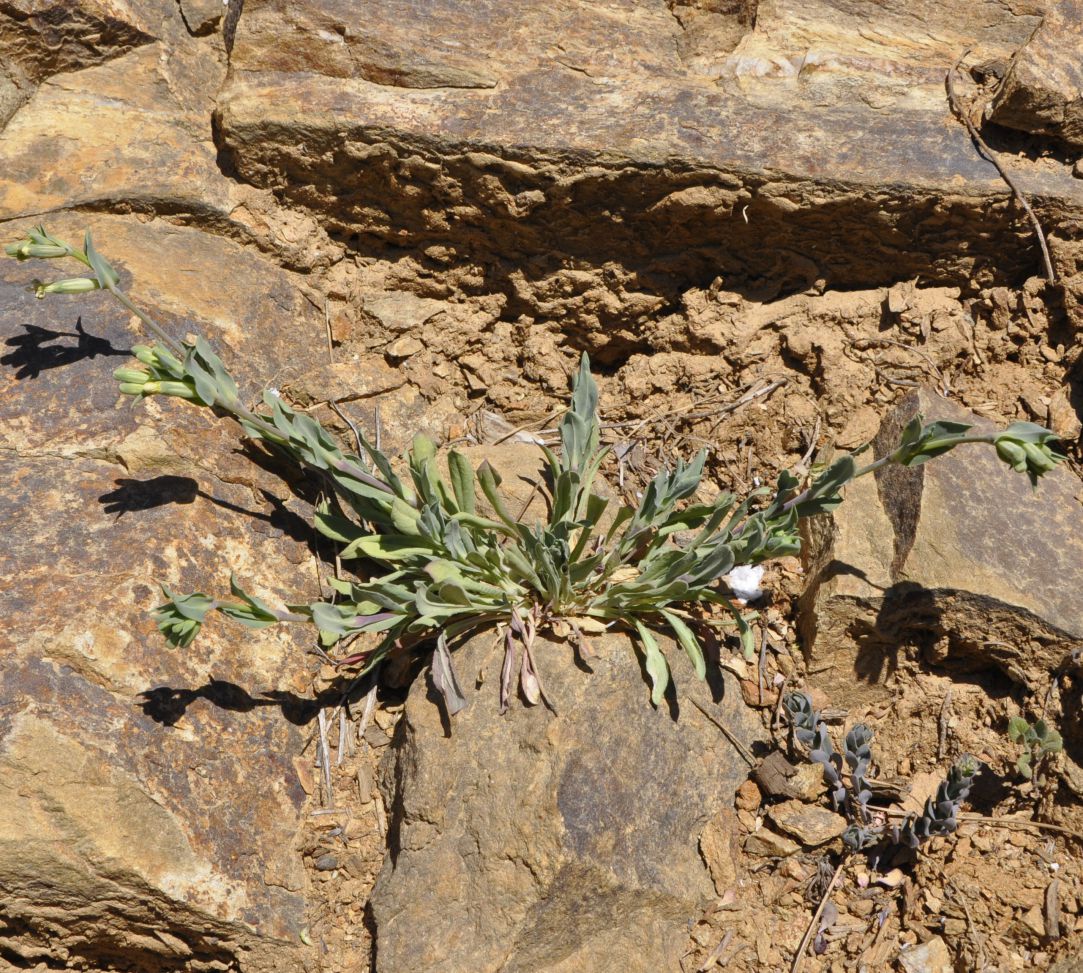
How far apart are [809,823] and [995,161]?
6.76 ft

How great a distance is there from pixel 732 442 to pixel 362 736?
1484 millimetres

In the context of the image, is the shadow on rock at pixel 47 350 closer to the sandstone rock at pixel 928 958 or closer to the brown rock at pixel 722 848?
the brown rock at pixel 722 848

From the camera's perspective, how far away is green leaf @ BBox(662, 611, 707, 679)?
2.58 m

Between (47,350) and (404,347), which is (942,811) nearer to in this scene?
(404,347)

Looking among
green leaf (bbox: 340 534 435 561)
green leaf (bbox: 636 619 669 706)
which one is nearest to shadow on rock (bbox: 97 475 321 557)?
green leaf (bbox: 340 534 435 561)

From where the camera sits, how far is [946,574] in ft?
8.93

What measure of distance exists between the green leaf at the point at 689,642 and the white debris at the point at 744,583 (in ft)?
1.20

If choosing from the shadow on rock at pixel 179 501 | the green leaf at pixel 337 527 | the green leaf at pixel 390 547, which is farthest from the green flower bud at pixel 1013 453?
the shadow on rock at pixel 179 501

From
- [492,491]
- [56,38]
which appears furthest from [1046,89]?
[56,38]

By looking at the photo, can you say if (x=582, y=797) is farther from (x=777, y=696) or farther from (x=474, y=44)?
(x=474, y=44)

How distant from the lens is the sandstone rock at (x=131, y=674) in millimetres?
2330

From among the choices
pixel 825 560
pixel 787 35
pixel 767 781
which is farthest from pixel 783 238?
pixel 767 781

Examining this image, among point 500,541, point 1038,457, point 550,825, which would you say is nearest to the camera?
point 1038,457

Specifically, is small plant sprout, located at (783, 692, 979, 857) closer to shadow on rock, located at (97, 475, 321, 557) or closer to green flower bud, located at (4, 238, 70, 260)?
shadow on rock, located at (97, 475, 321, 557)
